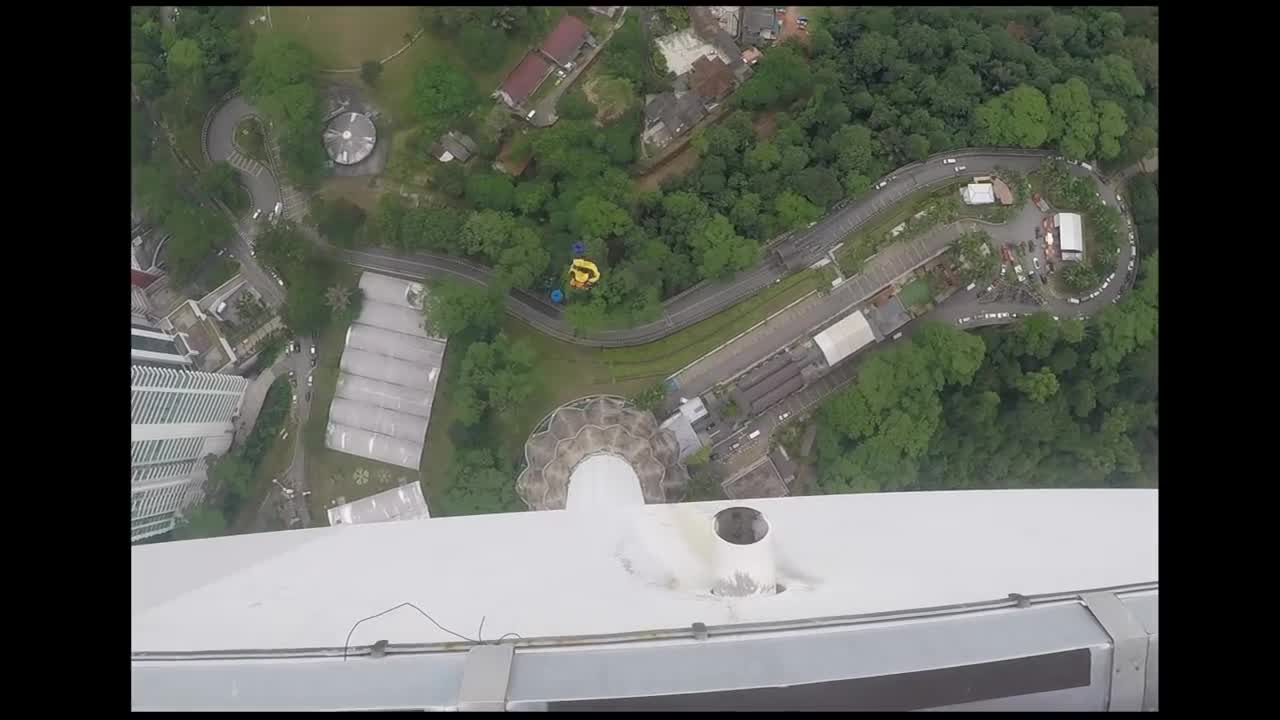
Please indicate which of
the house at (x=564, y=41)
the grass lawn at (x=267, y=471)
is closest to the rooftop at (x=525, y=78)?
the house at (x=564, y=41)

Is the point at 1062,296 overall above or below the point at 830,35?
below

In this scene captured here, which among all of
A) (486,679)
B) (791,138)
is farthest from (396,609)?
(791,138)

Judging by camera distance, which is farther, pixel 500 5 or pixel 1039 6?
pixel 1039 6

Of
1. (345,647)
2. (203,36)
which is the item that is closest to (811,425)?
(345,647)

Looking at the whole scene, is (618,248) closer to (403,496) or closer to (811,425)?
(811,425)

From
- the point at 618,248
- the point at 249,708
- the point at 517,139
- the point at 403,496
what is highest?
the point at 517,139

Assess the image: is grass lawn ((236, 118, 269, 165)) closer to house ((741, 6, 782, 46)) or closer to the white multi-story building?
the white multi-story building

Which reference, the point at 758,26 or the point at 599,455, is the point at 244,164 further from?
the point at 758,26

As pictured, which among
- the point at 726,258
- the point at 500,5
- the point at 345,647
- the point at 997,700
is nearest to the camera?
the point at 997,700
